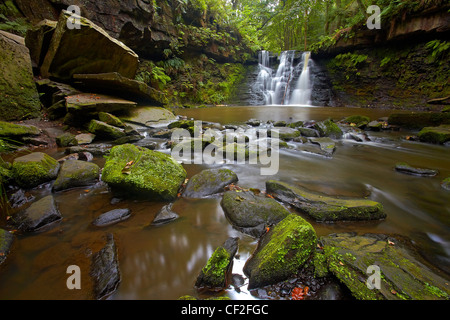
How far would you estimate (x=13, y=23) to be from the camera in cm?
784

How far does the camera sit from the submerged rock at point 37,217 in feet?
6.66

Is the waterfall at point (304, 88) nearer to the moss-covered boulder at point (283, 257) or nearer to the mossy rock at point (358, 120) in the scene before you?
the mossy rock at point (358, 120)

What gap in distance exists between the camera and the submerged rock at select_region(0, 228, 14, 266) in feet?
5.46

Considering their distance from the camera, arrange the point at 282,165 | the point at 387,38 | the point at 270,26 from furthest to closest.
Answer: the point at 270,26, the point at 387,38, the point at 282,165

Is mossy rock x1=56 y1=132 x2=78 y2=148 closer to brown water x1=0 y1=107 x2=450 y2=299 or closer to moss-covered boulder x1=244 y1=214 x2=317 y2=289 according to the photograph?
brown water x1=0 y1=107 x2=450 y2=299

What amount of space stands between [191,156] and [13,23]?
9838mm

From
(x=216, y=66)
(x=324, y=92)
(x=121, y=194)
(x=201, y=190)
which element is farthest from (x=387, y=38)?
(x=121, y=194)

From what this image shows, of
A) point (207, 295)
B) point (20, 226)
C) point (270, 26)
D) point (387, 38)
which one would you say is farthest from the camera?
point (270, 26)

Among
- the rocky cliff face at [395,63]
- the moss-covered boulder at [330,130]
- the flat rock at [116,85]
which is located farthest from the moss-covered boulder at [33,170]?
the rocky cliff face at [395,63]

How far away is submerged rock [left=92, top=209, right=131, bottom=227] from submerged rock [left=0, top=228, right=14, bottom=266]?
639 mm

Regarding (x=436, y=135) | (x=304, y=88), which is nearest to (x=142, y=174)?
→ (x=436, y=135)

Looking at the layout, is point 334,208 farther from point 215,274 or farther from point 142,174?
point 142,174

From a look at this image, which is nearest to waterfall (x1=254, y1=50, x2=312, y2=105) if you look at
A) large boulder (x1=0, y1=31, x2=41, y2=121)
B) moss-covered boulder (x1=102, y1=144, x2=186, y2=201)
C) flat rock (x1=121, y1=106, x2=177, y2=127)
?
flat rock (x1=121, y1=106, x2=177, y2=127)
